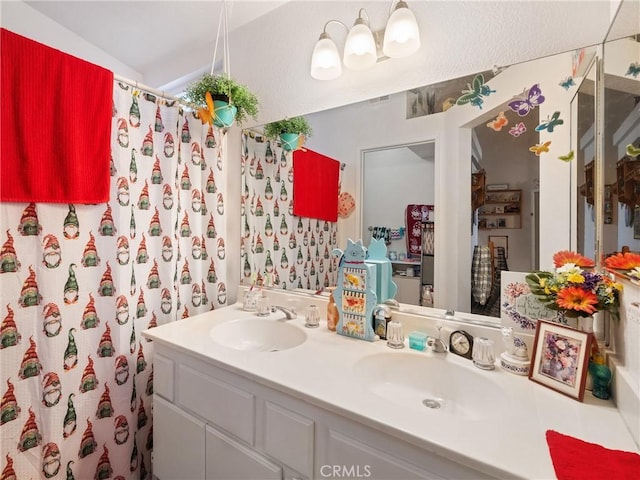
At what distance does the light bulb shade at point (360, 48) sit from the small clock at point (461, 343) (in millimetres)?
1145

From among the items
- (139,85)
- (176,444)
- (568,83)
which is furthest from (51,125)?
(568,83)

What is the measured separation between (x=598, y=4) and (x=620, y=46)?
197 millimetres

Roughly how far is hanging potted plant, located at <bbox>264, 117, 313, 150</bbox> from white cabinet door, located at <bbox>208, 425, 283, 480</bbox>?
1.31 m

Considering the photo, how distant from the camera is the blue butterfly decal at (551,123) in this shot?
939 millimetres

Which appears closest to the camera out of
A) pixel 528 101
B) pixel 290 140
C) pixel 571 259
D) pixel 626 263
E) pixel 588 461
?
pixel 588 461

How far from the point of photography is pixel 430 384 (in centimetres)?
98

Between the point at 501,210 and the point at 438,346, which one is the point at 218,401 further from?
the point at 501,210

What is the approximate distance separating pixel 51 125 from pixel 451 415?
5.46 feet

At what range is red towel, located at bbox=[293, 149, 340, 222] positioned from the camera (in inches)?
57.2

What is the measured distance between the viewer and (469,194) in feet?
3.54

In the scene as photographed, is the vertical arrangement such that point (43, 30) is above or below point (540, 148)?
above

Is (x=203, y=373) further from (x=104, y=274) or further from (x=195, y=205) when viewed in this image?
(x=195, y=205)

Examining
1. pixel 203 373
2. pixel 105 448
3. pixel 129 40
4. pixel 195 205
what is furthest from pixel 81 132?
pixel 105 448

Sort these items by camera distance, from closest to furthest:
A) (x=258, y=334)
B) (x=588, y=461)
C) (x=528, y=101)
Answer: (x=588, y=461)
(x=528, y=101)
(x=258, y=334)
